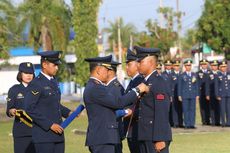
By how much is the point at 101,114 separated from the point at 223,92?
12277 millimetres

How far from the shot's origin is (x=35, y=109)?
356 inches

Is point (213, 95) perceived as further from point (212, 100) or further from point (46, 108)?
point (46, 108)

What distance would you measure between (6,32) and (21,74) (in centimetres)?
2173

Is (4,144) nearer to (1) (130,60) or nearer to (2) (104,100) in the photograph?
(1) (130,60)

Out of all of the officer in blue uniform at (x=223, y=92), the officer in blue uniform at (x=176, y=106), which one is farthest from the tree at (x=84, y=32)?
the officer in blue uniform at (x=223, y=92)

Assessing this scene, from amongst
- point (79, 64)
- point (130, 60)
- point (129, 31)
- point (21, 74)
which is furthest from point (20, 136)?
point (129, 31)

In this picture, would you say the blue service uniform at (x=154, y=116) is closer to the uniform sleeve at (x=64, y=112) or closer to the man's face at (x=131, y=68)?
the uniform sleeve at (x=64, y=112)

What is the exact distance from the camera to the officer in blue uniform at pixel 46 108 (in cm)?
901

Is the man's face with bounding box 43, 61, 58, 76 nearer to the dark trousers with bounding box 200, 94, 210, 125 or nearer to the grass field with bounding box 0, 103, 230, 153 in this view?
the grass field with bounding box 0, 103, 230, 153

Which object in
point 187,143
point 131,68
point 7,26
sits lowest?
point 187,143

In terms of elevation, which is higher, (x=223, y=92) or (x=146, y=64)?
(x=146, y=64)

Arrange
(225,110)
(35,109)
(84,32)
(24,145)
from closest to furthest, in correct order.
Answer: (35,109)
(24,145)
(225,110)
(84,32)

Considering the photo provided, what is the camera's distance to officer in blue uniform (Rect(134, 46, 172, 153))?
8.63 metres

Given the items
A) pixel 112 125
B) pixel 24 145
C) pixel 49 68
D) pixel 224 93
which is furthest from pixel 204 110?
pixel 112 125
